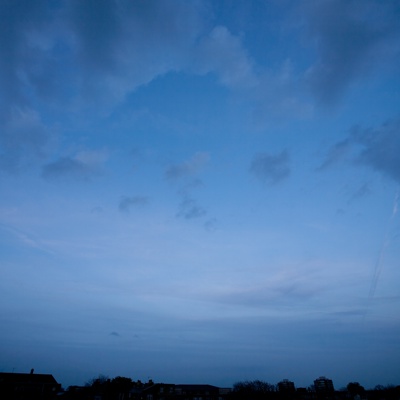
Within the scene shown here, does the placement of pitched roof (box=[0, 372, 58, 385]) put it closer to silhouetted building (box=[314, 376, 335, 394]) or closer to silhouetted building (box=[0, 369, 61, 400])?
silhouetted building (box=[0, 369, 61, 400])

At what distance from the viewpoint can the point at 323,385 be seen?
184000 millimetres

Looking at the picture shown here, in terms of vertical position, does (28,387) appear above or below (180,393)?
above

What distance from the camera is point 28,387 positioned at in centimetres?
11362

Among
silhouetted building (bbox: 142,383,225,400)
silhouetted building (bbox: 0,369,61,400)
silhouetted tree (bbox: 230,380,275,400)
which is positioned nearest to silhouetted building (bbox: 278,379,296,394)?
silhouetted tree (bbox: 230,380,275,400)

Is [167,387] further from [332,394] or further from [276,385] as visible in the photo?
[332,394]

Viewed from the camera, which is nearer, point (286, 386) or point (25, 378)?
point (25, 378)

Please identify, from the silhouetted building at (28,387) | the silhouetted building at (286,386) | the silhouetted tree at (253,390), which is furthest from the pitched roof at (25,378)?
the silhouetted building at (286,386)

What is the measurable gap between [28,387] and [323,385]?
146372 mm

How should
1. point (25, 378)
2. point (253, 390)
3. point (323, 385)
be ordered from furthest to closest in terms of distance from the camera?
point (323, 385)
point (253, 390)
point (25, 378)

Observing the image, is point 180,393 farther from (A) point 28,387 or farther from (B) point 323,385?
(B) point 323,385

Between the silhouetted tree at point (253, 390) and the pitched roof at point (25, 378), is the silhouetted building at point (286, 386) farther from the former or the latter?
the pitched roof at point (25, 378)

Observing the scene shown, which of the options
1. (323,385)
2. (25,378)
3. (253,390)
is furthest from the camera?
(323,385)

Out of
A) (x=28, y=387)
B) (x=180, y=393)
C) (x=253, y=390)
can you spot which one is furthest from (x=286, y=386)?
(x=28, y=387)

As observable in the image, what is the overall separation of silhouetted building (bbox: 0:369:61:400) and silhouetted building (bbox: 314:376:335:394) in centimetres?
13091
